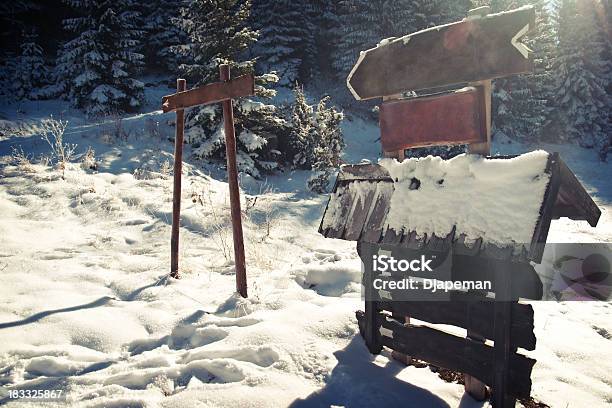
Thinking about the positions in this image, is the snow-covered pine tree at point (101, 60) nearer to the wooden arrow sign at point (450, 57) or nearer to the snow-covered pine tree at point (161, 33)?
the snow-covered pine tree at point (161, 33)

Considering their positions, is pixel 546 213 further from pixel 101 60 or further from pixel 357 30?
pixel 357 30

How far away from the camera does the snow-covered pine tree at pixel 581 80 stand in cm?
2277

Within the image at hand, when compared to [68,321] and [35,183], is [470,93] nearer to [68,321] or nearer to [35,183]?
[68,321]

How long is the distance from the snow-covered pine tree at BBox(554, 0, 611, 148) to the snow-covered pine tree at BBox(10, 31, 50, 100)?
93.7 ft

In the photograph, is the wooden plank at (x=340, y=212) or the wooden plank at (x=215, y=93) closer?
the wooden plank at (x=340, y=212)

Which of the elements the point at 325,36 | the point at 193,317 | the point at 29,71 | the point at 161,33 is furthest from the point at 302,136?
the point at 325,36

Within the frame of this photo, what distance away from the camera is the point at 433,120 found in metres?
2.68

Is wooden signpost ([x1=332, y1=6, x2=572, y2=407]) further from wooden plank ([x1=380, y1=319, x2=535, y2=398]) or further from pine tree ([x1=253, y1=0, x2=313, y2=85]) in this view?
pine tree ([x1=253, y1=0, x2=313, y2=85])

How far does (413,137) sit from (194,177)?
25.5 feet

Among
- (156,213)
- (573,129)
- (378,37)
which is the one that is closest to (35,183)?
(156,213)

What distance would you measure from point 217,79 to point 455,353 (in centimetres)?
1049

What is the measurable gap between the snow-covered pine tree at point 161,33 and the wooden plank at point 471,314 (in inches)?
854

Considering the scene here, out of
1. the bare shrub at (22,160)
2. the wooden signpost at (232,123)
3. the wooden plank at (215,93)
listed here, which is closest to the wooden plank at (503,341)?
the wooden signpost at (232,123)

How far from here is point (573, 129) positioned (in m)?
22.7
